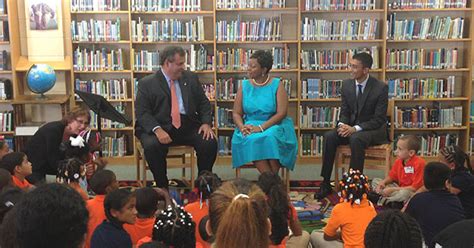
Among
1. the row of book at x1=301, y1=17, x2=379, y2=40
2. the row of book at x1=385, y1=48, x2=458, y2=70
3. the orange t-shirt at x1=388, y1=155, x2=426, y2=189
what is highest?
the row of book at x1=301, y1=17, x2=379, y2=40

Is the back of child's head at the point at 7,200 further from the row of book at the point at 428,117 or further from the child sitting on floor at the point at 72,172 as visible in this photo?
the row of book at the point at 428,117

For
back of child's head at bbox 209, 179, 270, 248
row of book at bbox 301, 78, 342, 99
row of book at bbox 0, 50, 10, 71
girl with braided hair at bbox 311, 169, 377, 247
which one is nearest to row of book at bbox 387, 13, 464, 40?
row of book at bbox 301, 78, 342, 99

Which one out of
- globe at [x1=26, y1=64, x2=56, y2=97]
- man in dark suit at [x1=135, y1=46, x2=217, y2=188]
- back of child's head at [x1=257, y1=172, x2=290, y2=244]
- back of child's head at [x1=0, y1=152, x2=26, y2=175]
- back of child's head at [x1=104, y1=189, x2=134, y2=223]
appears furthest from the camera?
globe at [x1=26, y1=64, x2=56, y2=97]

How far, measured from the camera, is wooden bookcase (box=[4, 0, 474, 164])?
21.8 ft

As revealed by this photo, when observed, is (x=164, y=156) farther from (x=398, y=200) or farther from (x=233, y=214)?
(x=233, y=214)

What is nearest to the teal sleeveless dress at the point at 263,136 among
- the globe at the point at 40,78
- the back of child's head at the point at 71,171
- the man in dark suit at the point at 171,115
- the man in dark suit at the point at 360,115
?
the man in dark suit at the point at 171,115

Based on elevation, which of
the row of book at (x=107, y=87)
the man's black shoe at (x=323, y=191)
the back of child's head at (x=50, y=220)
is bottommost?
the man's black shoe at (x=323, y=191)

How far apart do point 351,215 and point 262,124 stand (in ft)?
7.11

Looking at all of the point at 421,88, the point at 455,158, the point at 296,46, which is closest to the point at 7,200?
the point at 455,158

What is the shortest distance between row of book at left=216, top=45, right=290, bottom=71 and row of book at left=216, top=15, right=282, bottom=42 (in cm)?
14

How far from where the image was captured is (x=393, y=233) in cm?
212

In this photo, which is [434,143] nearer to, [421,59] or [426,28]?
[421,59]

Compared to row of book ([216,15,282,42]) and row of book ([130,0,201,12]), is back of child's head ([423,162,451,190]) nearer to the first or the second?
row of book ([216,15,282,42])

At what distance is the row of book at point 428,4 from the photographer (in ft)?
21.5
